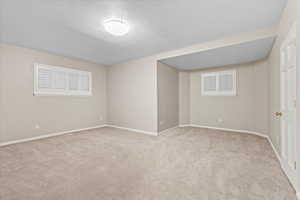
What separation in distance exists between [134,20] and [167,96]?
109 inches

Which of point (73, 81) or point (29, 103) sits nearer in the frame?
point (29, 103)

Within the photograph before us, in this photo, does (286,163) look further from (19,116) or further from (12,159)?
(19,116)

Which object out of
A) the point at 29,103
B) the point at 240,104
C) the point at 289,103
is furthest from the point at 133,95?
the point at 289,103

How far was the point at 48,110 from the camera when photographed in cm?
381

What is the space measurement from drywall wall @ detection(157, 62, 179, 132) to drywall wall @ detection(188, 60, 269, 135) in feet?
2.77

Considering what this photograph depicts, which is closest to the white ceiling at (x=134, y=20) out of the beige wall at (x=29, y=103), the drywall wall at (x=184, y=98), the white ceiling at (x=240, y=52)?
the white ceiling at (x=240, y=52)

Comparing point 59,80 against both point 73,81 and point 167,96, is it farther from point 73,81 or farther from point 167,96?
point 167,96

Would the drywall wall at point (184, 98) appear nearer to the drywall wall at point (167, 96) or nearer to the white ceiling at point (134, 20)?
the drywall wall at point (167, 96)

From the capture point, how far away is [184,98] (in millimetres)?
5281

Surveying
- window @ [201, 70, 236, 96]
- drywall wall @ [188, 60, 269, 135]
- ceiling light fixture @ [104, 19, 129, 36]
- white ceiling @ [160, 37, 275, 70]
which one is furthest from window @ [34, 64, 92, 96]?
window @ [201, 70, 236, 96]

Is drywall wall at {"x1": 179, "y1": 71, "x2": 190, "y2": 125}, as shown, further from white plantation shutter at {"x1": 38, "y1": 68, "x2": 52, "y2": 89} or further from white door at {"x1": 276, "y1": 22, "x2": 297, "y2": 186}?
white plantation shutter at {"x1": 38, "y1": 68, "x2": 52, "y2": 89}

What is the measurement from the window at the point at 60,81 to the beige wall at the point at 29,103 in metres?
0.13

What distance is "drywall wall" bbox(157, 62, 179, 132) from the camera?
4.11 metres

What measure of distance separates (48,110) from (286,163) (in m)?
5.37
